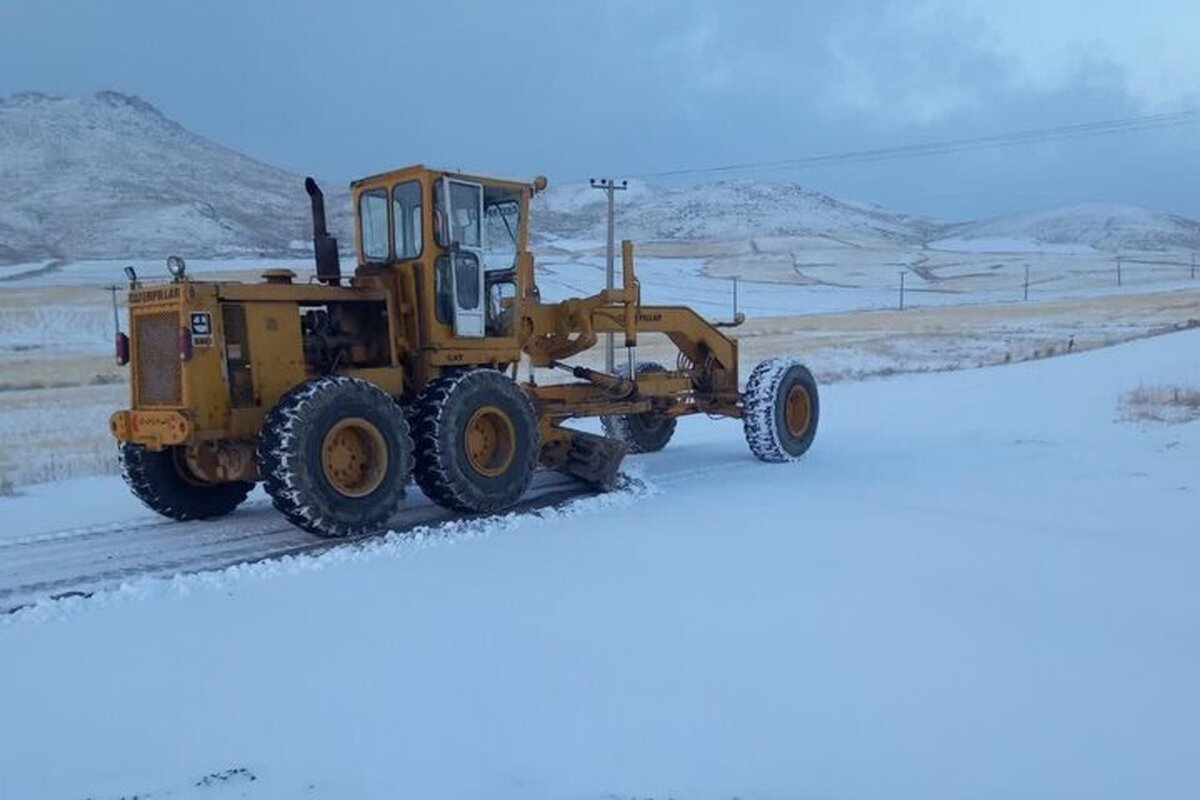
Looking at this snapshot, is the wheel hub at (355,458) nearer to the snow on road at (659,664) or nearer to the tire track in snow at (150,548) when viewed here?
the tire track in snow at (150,548)

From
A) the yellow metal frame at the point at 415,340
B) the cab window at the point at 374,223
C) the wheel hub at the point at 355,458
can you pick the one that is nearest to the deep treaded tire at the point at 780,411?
the yellow metal frame at the point at 415,340

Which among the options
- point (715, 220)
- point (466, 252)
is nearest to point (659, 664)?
point (466, 252)

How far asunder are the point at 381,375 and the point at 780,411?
510 centimetres

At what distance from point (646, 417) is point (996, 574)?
286 inches

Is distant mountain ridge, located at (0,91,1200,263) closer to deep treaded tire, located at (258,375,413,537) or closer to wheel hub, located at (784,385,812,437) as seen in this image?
wheel hub, located at (784,385,812,437)

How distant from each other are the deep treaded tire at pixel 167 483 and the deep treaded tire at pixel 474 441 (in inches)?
77.0

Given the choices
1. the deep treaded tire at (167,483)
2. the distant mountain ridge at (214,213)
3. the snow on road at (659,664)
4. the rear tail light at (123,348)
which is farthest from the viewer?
the distant mountain ridge at (214,213)

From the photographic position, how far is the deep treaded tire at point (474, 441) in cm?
980

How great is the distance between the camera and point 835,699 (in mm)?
5309

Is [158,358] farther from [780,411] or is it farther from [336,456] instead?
[780,411]

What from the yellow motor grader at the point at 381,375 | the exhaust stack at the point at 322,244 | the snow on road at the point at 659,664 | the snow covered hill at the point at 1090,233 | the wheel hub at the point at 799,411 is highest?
the snow covered hill at the point at 1090,233

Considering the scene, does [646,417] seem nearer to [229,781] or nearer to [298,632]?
[298,632]

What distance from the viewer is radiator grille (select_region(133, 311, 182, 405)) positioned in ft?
30.1

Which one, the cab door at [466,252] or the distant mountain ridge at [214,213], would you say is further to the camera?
the distant mountain ridge at [214,213]
